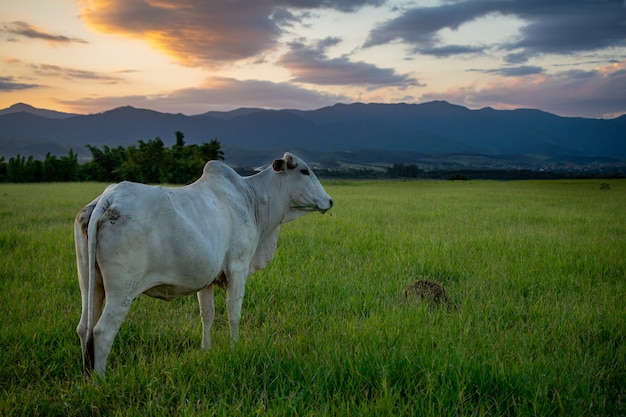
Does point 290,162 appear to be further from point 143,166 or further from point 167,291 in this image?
point 143,166

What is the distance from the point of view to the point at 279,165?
5879 millimetres

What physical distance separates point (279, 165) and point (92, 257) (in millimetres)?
2698

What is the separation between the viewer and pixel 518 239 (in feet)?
38.9

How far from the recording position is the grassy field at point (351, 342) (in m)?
3.63

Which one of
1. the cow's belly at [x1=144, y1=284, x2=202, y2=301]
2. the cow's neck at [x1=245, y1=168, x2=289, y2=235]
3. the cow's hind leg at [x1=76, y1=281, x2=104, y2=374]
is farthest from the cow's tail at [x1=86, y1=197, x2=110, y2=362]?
the cow's neck at [x1=245, y1=168, x2=289, y2=235]

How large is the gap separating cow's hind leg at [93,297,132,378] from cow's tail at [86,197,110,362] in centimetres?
7

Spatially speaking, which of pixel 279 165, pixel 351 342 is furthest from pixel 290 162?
pixel 351 342

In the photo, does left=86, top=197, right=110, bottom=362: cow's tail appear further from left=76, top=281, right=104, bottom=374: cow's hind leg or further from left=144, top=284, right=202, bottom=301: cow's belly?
left=144, top=284, right=202, bottom=301: cow's belly

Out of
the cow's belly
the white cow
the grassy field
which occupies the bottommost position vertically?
the grassy field

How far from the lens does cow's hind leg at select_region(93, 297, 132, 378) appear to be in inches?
150

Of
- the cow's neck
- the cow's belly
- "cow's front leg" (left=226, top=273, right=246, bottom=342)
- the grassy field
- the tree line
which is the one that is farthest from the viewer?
the tree line

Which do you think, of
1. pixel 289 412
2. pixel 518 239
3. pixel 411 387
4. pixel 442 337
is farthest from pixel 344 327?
pixel 518 239

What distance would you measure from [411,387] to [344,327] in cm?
155

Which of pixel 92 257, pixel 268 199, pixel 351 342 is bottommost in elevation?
pixel 351 342
